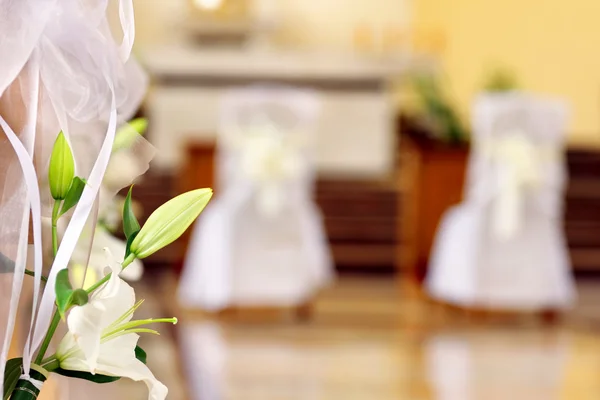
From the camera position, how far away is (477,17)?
1160cm

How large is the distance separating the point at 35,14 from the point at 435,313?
239 inches

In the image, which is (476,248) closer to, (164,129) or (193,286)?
(193,286)

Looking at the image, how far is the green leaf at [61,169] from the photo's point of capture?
0.73 meters

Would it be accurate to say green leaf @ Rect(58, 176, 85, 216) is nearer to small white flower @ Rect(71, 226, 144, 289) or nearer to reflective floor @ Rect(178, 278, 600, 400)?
small white flower @ Rect(71, 226, 144, 289)

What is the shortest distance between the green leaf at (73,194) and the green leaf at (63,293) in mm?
70

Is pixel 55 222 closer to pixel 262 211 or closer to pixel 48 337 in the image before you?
pixel 48 337


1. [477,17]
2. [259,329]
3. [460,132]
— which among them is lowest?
[259,329]

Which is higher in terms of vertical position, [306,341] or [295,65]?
[295,65]

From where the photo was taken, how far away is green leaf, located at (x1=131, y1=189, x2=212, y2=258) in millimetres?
737

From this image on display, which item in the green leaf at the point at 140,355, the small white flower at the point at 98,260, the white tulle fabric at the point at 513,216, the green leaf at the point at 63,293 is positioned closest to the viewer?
the green leaf at the point at 63,293

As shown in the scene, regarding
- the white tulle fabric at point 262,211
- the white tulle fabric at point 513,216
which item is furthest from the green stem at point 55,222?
the white tulle fabric at point 513,216

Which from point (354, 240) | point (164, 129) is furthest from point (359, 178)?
point (164, 129)

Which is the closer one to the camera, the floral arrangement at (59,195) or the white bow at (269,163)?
the floral arrangement at (59,195)

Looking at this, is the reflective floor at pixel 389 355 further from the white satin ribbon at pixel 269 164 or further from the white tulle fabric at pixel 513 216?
the white satin ribbon at pixel 269 164
